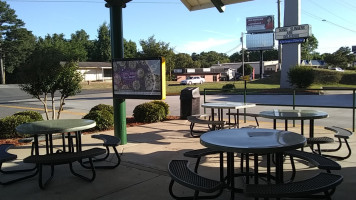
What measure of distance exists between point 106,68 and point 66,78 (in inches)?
2088

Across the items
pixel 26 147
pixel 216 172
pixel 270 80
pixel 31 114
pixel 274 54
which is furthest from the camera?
pixel 274 54

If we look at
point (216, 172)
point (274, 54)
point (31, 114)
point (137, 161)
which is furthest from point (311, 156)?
point (274, 54)

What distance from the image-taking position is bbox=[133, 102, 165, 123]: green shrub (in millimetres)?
10555

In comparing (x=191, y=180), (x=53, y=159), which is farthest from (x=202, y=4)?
(x=191, y=180)

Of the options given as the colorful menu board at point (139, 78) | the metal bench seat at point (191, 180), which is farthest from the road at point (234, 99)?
the metal bench seat at point (191, 180)

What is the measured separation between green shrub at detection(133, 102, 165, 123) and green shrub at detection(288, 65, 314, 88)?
783 inches

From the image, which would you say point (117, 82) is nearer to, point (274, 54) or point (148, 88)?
point (148, 88)

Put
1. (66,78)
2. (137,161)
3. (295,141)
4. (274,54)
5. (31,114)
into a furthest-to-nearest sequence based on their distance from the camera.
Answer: (274,54)
(31,114)
(66,78)
(137,161)
(295,141)

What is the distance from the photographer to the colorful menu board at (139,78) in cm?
650

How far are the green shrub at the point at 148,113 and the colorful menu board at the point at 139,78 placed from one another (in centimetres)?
358

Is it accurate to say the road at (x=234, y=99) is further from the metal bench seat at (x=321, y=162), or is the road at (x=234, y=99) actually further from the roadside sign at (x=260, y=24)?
the roadside sign at (x=260, y=24)

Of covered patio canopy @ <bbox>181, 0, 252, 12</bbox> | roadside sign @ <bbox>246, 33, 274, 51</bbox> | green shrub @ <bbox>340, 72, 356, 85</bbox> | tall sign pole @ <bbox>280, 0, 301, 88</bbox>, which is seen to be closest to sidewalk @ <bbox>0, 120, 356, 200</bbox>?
covered patio canopy @ <bbox>181, 0, 252, 12</bbox>

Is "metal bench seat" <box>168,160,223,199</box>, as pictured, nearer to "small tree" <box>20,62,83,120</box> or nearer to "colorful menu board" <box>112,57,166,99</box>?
"colorful menu board" <box>112,57,166,99</box>

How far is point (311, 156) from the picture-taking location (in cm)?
428
